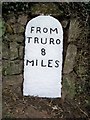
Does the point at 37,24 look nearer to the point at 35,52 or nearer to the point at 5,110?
the point at 35,52

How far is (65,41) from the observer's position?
701 cm

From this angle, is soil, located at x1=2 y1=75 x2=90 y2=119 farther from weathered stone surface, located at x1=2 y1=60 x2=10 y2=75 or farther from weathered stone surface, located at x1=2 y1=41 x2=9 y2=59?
weathered stone surface, located at x1=2 y1=41 x2=9 y2=59

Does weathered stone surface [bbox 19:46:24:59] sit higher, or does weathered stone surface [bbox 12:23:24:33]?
weathered stone surface [bbox 12:23:24:33]

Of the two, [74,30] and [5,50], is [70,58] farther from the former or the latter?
[5,50]

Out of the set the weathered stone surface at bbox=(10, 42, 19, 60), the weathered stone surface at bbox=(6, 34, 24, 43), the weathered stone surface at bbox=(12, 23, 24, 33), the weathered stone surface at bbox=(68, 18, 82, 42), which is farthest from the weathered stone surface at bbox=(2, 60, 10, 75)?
the weathered stone surface at bbox=(68, 18, 82, 42)

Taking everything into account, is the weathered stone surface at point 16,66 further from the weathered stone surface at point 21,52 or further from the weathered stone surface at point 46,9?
the weathered stone surface at point 46,9

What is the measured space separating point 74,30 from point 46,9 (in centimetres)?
37

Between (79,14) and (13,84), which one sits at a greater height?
(79,14)

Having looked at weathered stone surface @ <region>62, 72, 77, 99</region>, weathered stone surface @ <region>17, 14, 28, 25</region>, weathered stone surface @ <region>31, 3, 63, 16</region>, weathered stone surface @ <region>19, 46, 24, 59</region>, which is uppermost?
weathered stone surface @ <region>31, 3, 63, 16</region>

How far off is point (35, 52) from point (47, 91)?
0.44 meters

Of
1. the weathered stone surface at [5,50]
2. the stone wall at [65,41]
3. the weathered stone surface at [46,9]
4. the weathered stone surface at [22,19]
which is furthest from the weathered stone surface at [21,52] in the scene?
the weathered stone surface at [46,9]

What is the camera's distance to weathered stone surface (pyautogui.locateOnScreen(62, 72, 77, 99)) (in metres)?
7.03

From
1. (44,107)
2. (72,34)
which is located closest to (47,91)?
(44,107)

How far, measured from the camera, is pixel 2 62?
705 centimetres
